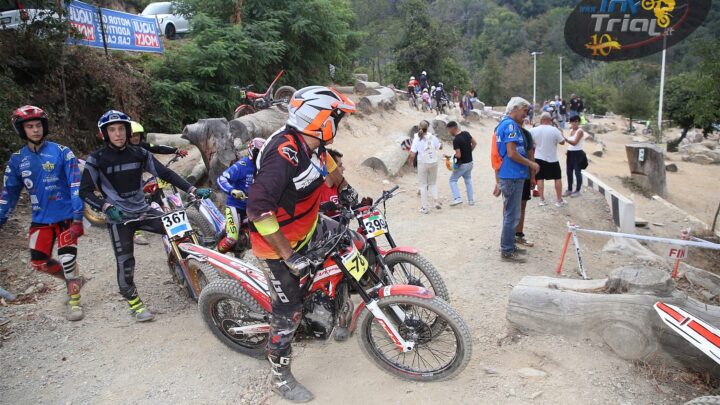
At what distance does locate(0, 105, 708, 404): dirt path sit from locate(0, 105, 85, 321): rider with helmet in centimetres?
59

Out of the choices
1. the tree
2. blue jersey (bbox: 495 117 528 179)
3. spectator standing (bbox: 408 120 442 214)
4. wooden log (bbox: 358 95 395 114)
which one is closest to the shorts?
spectator standing (bbox: 408 120 442 214)

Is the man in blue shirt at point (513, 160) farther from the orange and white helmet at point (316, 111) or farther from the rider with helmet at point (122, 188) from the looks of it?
the rider with helmet at point (122, 188)

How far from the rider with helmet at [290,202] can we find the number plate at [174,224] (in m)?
1.64

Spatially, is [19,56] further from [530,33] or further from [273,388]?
[530,33]

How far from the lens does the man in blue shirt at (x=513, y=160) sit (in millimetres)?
5504

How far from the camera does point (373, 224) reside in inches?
153

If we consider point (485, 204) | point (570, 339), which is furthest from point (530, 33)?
point (570, 339)

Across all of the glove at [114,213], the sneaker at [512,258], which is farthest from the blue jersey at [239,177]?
the sneaker at [512,258]

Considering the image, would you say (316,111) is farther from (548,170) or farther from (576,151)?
(576,151)

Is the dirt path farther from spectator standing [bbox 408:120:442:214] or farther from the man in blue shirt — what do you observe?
spectator standing [bbox 408:120:442:214]

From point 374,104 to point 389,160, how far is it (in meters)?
5.54

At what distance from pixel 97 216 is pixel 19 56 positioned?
4024mm

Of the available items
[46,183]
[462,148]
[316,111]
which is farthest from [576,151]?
[46,183]

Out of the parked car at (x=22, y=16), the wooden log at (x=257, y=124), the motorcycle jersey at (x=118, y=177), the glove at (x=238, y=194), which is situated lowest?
the glove at (x=238, y=194)
